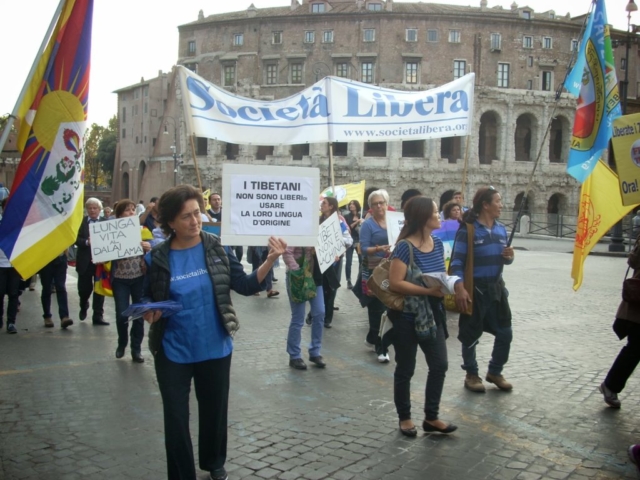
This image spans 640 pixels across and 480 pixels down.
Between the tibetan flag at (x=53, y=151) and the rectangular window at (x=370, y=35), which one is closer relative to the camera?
the tibetan flag at (x=53, y=151)

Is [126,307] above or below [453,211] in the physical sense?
below

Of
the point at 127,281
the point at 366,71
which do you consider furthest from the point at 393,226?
Result: the point at 366,71

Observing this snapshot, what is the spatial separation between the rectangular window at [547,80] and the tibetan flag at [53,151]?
5391 centimetres

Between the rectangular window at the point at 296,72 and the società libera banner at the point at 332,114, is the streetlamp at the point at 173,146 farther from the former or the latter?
the società libera banner at the point at 332,114

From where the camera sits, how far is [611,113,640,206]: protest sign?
202 inches

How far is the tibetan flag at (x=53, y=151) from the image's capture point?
13.3 feet

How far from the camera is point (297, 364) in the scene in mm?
6504

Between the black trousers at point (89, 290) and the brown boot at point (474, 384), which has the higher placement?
the black trousers at point (89, 290)

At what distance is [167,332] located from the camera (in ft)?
11.9

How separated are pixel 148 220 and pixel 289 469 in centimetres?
562

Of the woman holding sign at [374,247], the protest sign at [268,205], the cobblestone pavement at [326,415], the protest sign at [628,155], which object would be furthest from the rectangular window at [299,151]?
the protest sign at [268,205]

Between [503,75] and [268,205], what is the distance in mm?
52242

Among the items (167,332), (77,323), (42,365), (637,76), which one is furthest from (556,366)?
(637,76)

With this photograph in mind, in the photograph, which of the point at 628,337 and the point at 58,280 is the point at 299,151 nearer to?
the point at 58,280
